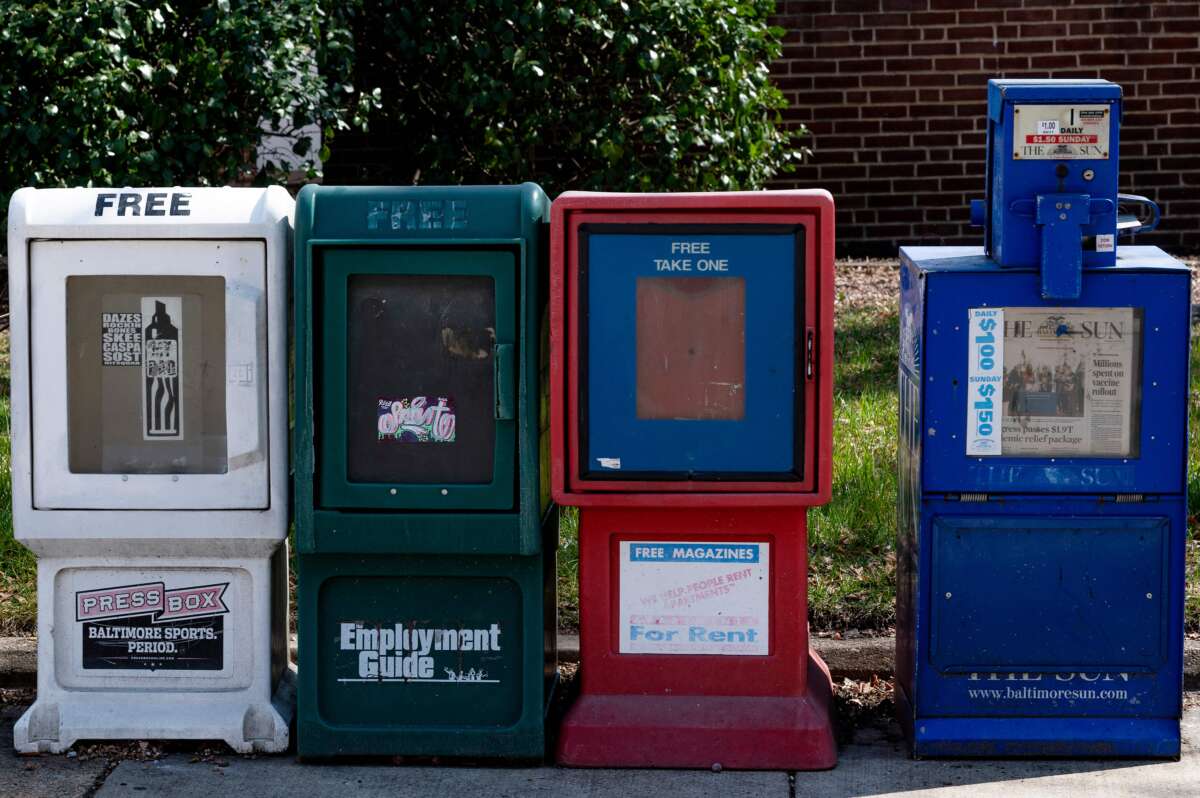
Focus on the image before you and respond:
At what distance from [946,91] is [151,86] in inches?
213

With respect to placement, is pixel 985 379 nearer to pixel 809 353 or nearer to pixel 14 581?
pixel 809 353

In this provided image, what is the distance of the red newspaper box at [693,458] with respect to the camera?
13.5 feet

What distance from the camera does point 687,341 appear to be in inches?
165

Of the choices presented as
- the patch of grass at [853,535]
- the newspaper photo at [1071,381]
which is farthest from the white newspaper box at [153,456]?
the newspaper photo at [1071,381]

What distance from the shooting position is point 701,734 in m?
Result: 4.31

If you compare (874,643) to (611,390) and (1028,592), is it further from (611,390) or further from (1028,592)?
(611,390)

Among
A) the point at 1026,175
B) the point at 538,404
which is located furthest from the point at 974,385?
the point at 538,404

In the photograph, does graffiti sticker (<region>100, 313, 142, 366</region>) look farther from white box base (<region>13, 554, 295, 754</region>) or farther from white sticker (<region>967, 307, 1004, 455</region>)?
white sticker (<region>967, 307, 1004, 455</region>)

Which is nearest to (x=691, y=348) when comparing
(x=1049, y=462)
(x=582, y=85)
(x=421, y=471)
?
(x=421, y=471)

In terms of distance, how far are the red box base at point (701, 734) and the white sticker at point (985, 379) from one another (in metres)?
0.83

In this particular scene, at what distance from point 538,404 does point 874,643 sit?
1.48m

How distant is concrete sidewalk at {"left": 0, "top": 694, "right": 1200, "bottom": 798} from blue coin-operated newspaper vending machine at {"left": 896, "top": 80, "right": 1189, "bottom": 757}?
77mm

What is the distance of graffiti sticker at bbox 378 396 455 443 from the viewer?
166 inches

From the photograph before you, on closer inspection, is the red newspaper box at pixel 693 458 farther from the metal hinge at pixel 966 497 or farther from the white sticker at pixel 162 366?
the white sticker at pixel 162 366
